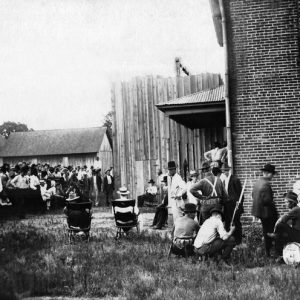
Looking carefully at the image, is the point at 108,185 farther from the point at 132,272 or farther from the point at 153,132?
the point at 132,272

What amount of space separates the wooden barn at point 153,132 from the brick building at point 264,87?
208 inches

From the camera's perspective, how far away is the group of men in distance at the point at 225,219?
328 inches

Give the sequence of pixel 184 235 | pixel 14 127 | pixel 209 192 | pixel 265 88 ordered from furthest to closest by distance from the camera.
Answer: pixel 14 127 < pixel 265 88 < pixel 209 192 < pixel 184 235

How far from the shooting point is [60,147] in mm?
55750

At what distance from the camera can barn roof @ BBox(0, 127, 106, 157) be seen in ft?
181

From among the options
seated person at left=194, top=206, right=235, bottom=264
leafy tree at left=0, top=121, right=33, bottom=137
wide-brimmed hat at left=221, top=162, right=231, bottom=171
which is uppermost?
leafy tree at left=0, top=121, right=33, bottom=137

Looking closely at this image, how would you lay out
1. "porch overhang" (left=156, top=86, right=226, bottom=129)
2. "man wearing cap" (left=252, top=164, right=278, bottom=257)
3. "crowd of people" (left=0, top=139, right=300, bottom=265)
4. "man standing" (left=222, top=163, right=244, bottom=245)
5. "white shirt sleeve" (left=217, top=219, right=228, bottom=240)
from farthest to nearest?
1. "porch overhang" (left=156, top=86, right=226, bottom=129)
2. "man standing" (left=222, top=163, right=244, bottom=245)
3. "man wearing cap" (left=252, top=164, right=278, bottom=257)
4. "crowd of people" (left=0, top=139, right=300, bottom=265)
5. "white shirt sleeve" (left=217, top=219, right=228, bottom=240)

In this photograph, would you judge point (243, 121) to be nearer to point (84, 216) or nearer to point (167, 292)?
point (84, 216)

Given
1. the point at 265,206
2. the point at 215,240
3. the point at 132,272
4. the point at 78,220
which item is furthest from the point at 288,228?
the point at 78,220

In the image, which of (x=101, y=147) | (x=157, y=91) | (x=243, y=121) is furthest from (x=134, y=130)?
(x=101, y=147)

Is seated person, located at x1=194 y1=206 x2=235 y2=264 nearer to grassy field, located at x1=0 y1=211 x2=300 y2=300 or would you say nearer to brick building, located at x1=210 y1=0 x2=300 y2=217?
grassy field, located at x1=0 y1=211 x2=300 y2=300

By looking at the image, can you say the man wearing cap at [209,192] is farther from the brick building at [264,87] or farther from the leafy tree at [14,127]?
the leafy tree at [14,127]

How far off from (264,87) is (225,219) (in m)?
3.85


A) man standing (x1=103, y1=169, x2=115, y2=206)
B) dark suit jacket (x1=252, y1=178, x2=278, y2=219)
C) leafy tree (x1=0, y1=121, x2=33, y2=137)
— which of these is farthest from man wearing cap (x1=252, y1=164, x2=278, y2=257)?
leafy tree (x1=0, y1=121, x2=33, y2=137)
